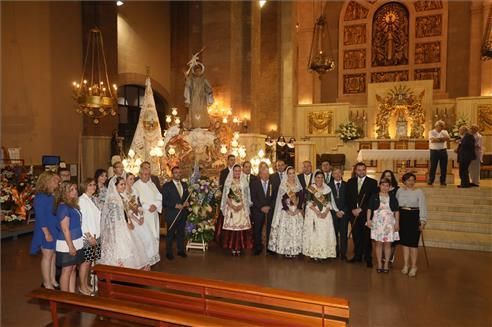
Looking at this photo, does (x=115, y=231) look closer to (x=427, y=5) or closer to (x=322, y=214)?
(x=322, y=214)

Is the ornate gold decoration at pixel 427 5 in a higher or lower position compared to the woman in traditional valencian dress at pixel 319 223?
higher

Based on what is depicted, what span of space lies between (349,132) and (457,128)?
4.12m

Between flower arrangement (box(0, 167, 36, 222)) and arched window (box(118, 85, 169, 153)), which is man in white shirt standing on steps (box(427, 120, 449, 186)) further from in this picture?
arched window (box(118, 85, 169, 153))

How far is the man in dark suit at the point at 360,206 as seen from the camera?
646cm

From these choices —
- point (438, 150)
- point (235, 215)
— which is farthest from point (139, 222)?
point (438, 150)

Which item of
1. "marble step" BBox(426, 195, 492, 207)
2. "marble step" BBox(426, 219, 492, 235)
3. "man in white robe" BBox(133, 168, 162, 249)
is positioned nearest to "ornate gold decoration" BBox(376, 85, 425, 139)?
"marble step" BBox(426, 195, 492, 207)

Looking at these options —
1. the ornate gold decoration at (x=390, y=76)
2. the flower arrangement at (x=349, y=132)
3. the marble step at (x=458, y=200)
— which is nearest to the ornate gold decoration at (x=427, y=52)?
the ornate gold decoration at (x=390, y=76)

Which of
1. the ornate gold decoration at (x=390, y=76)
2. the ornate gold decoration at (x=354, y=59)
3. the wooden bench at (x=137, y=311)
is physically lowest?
the wooden bench at (x=137, y=311)

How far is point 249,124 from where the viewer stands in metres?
13.8

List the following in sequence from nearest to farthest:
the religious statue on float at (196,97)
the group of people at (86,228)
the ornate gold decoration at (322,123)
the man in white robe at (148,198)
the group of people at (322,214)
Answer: the group of people at (86,228)
the group of people at (322,214)
the man in white robe at (148,198)
the religious statue on float at (196,97)
the ornate gold decoration at (322,123)

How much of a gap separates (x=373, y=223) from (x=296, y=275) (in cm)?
147

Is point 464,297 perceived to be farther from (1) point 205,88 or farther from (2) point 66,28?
(2) point 66,28

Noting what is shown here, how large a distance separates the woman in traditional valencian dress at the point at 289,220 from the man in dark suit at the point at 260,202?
15.9 inches

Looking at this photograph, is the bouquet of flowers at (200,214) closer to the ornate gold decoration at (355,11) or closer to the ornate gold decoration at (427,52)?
the ornate gold decoration at (427,52)
